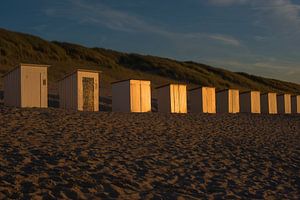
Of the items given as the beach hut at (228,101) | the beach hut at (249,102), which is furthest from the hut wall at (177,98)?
the beach hut at (249,102)

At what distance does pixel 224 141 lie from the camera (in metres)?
11.6

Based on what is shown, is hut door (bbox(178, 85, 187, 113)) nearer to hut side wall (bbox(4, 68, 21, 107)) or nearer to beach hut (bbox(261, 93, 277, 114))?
hut side wall (bbox(4, 68, 21, 107))

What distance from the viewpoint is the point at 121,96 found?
64.5 ft

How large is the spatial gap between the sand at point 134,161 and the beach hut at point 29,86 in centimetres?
337

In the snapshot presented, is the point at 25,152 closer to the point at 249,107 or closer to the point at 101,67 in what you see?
the point at 249,107

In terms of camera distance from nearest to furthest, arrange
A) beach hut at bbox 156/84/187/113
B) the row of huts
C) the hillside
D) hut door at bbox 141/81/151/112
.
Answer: the row of huts < hut door at bbox 141/81/151/112 < beach hut at bbox 156/84/187/113 < the hillside

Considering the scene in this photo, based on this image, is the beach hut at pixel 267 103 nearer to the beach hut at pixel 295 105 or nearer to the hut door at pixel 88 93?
the beach hut at pixel 295 105

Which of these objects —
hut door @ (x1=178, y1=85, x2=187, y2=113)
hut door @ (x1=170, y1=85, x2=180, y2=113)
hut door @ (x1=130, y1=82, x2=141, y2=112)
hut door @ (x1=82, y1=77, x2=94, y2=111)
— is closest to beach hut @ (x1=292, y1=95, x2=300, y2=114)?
hut door @ (x1=178, y1=85, x2=187, y2=113)

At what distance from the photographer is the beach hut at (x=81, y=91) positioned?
1812 centimetres

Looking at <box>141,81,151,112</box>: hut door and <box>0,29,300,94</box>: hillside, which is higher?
<box>0,29,300,94</box>: hillside

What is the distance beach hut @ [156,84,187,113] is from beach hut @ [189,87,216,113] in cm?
149

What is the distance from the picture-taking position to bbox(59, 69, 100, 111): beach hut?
59.5 feet

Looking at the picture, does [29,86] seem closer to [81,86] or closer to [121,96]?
[81,86]

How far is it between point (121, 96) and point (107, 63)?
1562 inches
